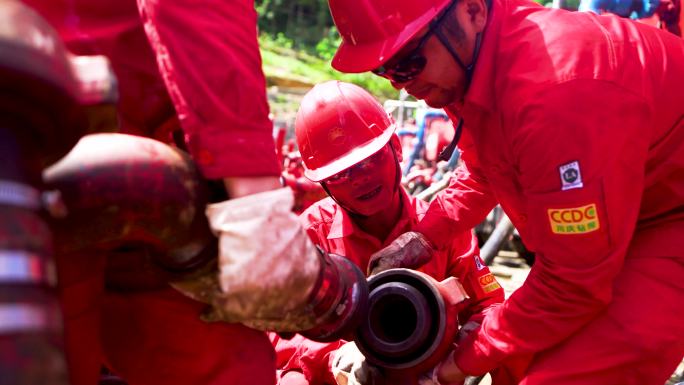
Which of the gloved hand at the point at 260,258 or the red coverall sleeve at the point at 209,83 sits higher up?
the red coverall sleeve at the point at 209,83

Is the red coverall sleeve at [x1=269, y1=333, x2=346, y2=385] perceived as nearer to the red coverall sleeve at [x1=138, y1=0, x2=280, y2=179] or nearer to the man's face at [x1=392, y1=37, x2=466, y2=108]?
the man's face at [x1=392, y1=37, x2=466, y2=108]

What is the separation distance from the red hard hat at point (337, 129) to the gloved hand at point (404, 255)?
0.46 metres

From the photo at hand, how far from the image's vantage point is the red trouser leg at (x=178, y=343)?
165 centimetres

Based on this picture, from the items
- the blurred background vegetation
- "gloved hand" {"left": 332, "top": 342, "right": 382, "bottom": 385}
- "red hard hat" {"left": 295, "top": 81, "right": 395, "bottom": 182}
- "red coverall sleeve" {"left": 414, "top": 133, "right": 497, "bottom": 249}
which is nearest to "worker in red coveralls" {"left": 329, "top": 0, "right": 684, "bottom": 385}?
"gloved hand" {"left": 332, "top": 342, "right": 382, "bottom": 385}

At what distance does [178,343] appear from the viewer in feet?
5.44

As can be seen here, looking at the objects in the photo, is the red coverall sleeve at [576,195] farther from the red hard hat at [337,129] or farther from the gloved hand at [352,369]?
the red hard hat at [337,129]

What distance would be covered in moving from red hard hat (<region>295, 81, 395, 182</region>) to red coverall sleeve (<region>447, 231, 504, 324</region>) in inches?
25.0

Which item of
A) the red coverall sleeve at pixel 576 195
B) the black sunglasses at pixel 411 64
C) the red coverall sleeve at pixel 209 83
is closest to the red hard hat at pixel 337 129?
the black sunglasses at pixel 411 64

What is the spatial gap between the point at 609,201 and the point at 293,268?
103 centimetres

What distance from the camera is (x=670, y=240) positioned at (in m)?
2.21

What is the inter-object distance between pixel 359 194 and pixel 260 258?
1930 mm

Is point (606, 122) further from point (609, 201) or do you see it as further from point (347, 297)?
point (347, 297)

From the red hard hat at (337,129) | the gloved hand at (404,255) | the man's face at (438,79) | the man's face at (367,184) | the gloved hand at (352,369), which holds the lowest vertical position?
the gloved hand at (352,369)

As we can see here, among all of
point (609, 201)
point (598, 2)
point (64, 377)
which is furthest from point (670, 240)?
point (598, 2)
